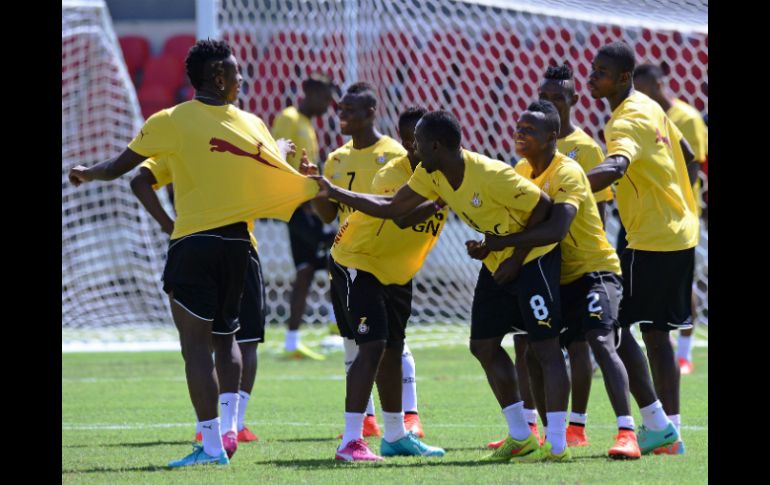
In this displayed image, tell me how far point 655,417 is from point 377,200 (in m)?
1.88

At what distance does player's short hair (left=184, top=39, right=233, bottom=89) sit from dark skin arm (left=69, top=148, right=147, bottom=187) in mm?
511

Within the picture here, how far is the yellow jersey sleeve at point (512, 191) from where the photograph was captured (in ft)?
22.0

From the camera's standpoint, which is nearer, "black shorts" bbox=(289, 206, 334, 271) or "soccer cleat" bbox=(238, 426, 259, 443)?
"soccer cleat" bbox=(238, 426, 259, 443)

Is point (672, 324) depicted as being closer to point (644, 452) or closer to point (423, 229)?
point (644, 452)

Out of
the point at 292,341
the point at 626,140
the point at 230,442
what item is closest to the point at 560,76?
the point at 626,140

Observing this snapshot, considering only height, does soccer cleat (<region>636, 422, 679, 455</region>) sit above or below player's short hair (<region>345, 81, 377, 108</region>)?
below

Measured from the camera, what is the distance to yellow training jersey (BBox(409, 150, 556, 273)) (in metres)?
6.73

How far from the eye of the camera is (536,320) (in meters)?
6.82

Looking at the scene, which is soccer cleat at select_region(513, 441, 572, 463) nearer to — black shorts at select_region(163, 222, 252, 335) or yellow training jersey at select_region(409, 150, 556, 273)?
yellow training jersey at select_region(409, 150, 556, 273)

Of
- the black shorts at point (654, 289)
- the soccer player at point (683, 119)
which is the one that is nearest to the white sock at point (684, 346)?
the soccer player at point (683, 119)

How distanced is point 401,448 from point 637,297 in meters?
1.55

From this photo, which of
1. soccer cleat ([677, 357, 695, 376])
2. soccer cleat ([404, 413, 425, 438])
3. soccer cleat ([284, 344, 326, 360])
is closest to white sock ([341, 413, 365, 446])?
soccer cleat ([404, 413, 425, 438])

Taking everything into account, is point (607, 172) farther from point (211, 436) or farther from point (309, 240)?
point (309, 240)
